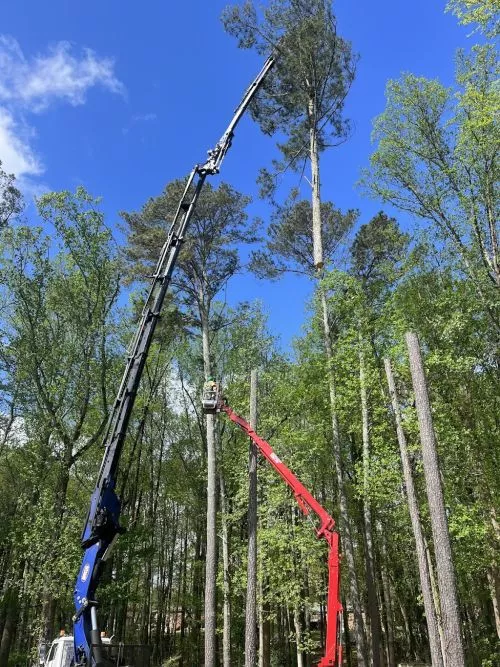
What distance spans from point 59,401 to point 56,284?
384 cm

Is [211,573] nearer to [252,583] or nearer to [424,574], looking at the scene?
[252,583]

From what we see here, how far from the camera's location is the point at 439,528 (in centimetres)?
737

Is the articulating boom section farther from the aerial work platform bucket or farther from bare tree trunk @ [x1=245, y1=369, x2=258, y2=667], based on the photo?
the aerial work platform bucket

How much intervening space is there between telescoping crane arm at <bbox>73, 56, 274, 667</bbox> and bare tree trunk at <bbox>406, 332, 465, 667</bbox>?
443 cm

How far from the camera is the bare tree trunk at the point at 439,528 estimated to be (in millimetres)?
6734

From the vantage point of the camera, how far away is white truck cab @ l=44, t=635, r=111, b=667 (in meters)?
9.54

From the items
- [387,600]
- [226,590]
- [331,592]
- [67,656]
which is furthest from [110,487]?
[387,600]

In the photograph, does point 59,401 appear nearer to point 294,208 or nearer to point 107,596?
point 107,596

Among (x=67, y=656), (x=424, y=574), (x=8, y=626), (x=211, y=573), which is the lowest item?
(x=67, y=656)

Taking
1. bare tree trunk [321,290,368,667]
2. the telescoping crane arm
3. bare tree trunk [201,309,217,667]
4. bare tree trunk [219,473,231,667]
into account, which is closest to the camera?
the telescoping crane arm

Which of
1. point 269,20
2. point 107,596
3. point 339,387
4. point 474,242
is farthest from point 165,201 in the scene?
point 107,596

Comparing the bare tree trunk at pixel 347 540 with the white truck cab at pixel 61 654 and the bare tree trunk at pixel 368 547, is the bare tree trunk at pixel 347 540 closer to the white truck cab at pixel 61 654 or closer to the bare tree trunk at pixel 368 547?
the bare tree trunk at pixel 368 547

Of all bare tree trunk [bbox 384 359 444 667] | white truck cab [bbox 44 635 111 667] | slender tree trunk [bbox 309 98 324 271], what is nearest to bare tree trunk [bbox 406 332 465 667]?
bare tree trunk [bbox 384 359 444 667]

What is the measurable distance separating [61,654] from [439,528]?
7.68 metres
